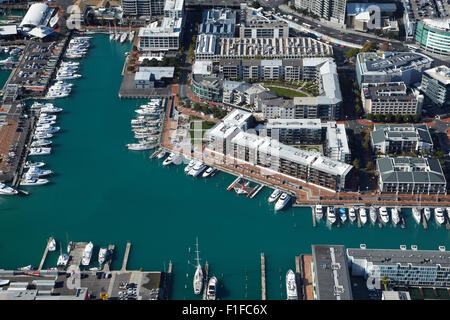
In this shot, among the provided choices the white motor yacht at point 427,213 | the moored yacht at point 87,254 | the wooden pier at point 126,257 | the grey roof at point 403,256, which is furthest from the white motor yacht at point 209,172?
the white motor yacht at point 427,213

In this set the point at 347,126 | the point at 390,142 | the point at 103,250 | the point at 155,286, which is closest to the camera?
the point at 155,286

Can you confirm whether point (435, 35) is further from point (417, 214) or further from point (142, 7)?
point (142, 7)

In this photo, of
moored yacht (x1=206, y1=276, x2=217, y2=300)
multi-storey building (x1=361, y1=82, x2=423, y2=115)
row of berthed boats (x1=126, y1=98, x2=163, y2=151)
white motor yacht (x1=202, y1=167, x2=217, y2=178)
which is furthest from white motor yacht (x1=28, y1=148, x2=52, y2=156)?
multi-storey building (x1=361, y1=82, x2=423, y2=115)

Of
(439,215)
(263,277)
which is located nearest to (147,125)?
(263,277)

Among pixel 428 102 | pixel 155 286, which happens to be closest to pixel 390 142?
pixel 428 102

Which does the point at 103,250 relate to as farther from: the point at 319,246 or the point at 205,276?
the point at 319,246

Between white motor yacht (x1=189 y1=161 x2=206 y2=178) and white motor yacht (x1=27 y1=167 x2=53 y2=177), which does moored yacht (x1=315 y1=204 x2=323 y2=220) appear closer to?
white motor yacht (x1=189 y1=161 x2=206 y2=178)
